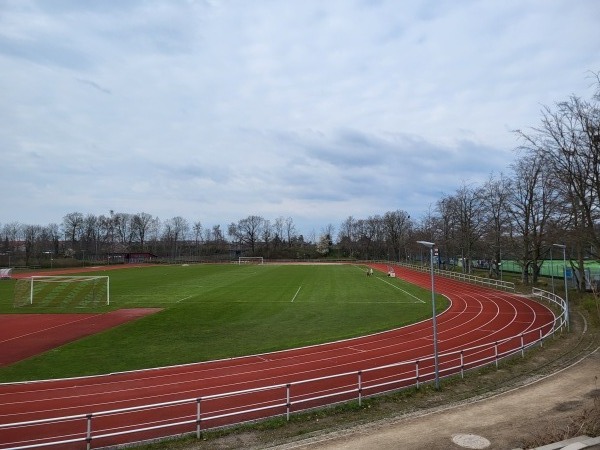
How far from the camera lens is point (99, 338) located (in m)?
25.6

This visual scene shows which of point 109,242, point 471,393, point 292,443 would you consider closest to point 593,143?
point 471,393

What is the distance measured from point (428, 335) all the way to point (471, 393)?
10.7 meters

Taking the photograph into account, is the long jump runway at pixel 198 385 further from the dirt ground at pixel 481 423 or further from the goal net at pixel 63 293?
the goal net at pixel 63 293

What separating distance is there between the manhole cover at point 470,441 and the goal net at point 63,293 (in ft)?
117

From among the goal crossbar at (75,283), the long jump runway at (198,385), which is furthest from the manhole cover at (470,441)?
the goal crossbar at (75,283)

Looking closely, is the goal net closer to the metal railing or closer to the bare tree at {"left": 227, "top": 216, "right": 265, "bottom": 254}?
the metal railing

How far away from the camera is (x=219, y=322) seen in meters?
29.8

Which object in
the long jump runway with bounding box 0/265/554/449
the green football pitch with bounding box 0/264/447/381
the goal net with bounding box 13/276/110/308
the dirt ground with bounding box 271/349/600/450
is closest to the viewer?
the dirt ground with bounding box 271/349/600/450

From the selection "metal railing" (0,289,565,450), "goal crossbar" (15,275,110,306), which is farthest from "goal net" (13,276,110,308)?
"metal railing" (0,289,565,450)

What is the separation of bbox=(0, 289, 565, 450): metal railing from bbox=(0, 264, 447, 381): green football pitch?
601 centimetres

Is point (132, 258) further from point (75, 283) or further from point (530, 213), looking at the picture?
point (530, 213)

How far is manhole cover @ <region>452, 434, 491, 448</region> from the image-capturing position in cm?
1022

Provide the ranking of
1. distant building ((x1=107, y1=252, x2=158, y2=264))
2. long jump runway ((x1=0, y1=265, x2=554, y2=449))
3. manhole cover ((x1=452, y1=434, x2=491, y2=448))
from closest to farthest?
manhole cover ((x1=452, y1=434, x2=491, y2=448))
long jump runway ((x1=0, y1=265, x2=554, y2=449))
distant building ((x1=107, y1=252, x2=158, y2=264))

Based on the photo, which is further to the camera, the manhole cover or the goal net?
the goal net
